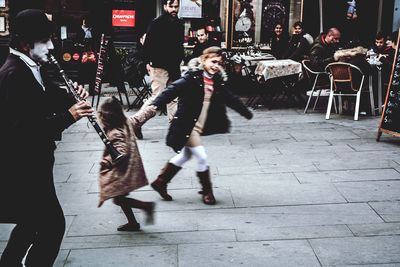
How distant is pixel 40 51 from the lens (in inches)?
127

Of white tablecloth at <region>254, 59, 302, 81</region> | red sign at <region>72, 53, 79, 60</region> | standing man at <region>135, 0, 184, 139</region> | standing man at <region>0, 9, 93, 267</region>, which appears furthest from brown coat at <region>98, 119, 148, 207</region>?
red sign at <region>72, 53, 79, 60</region>

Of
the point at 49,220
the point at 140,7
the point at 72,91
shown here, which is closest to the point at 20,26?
Answer: the point at 72,91

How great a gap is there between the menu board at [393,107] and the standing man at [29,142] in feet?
18.2

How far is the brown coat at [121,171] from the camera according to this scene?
4508mm

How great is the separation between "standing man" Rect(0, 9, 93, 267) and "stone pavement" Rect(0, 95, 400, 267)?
99 centimetres

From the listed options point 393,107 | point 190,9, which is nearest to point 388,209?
point 393,107

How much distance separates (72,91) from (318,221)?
2.51 meters

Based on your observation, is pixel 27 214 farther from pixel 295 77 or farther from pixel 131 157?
pixel 295 77

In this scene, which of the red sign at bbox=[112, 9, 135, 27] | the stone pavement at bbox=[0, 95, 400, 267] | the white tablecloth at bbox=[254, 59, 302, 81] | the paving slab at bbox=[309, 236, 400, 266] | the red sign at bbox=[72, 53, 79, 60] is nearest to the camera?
the paving slab at bbox=[309, 236, 400, 266]

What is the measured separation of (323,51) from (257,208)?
5.79m

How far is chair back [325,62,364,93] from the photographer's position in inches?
376

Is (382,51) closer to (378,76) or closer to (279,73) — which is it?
(378,76)

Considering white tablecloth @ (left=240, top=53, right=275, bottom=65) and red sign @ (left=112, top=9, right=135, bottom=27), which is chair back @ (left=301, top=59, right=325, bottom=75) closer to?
white tablecloth @ (left=240, top=53, right=275, bottom=65)

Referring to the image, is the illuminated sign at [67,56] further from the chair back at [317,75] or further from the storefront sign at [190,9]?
the chair back at [317,75]
